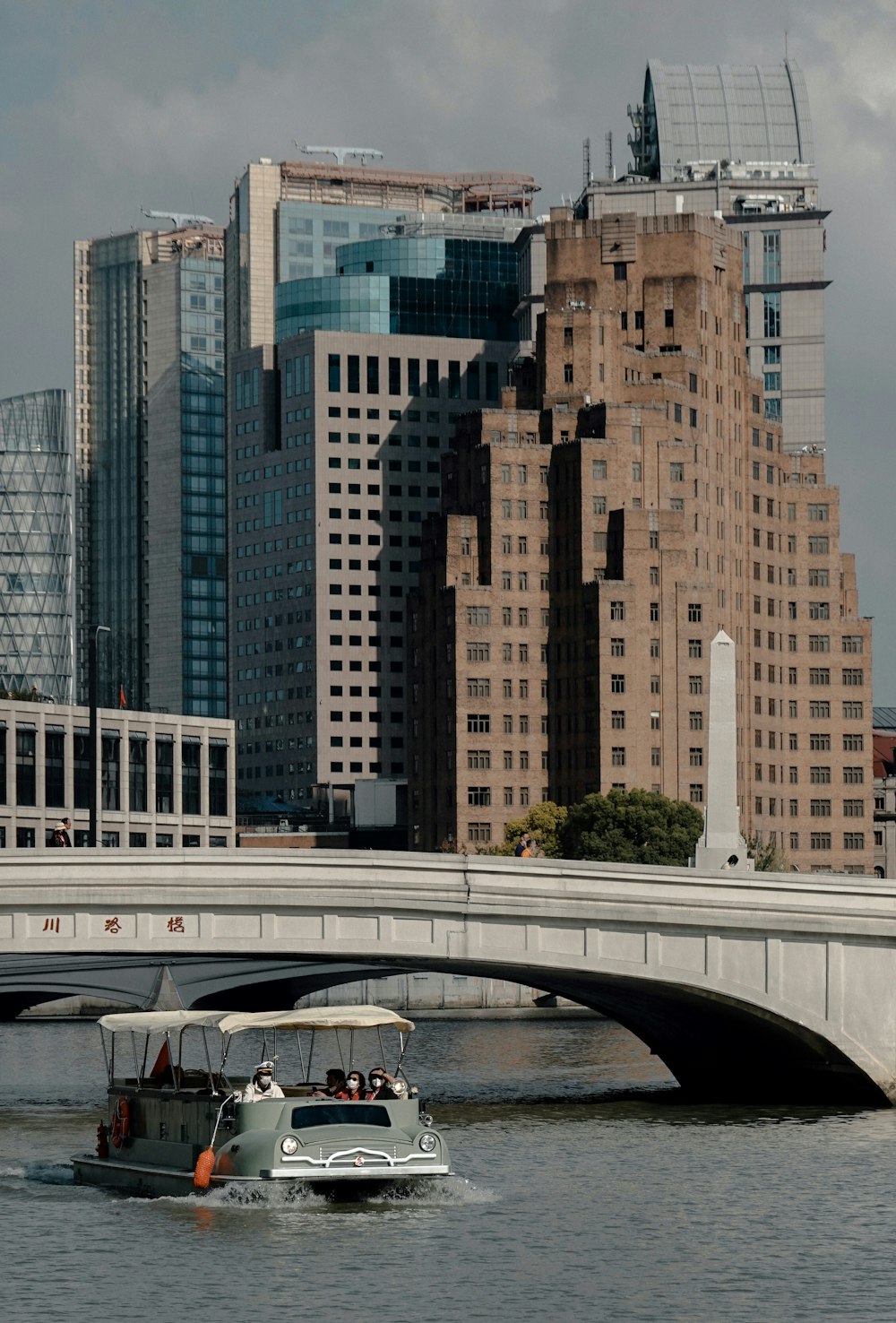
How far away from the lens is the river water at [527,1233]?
133 feet

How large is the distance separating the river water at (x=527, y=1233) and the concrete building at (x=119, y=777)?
9573cm

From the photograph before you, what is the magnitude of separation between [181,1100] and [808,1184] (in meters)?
13.5

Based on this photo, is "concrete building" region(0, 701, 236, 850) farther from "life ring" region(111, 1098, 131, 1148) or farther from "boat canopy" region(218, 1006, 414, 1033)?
"boat canopy" region(218, 1006, 414, 1033)

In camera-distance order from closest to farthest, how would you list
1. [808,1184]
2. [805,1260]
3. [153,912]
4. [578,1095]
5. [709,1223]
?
[805,1260] < [709,1223] < [808,1184] < [153,912] < [578,1095]

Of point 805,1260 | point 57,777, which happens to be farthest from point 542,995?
point 805,1260

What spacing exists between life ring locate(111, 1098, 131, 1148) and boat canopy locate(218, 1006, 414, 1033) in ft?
10.8

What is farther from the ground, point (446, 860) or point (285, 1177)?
point (446, 860)

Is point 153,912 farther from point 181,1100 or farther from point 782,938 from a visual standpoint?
point 782,938

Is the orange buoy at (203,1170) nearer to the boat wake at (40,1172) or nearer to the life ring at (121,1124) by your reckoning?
the life ring at (121,1124)

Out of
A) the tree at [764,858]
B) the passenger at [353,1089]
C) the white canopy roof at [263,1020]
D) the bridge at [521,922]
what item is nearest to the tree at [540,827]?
the tree at [764,858]

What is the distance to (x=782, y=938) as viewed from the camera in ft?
212

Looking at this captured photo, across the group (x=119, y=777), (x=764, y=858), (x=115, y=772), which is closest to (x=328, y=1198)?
(x=115, y=772)

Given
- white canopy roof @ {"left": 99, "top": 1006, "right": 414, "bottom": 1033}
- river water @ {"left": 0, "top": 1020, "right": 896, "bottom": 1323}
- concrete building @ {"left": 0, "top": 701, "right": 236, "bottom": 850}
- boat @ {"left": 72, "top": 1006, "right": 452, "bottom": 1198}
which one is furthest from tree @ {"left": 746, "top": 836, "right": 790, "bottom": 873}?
boat @ {"left": 72, "top": 1006, "right": 452, "bottom": 1198}

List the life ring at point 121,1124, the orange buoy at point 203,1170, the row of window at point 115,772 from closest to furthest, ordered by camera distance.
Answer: the orange buoy at point 203,1170 < the life ring at point 121,1124 < the row of window at point 115,772
